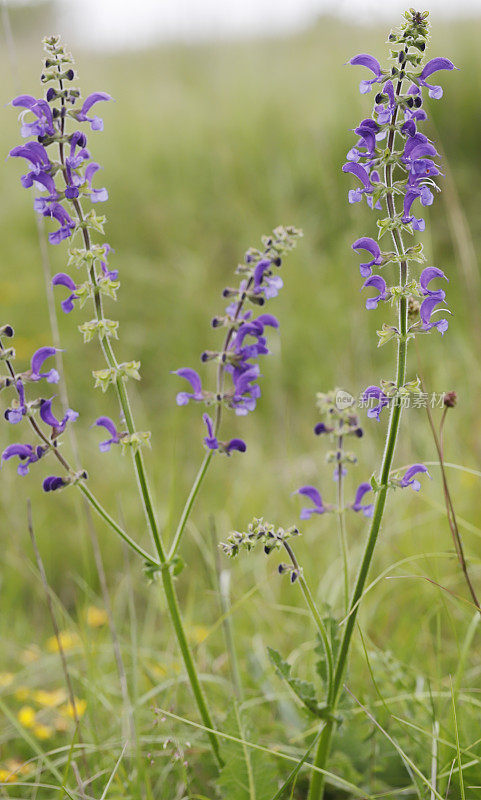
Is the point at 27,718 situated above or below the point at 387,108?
below

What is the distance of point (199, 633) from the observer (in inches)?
126

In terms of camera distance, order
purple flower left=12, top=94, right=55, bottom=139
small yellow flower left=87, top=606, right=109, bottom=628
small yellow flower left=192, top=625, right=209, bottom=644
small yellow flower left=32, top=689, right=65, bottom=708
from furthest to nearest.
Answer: small yellow flower left=87, top=606, right=109, bottom=628
small yellow flower left=192, top=625, right=209, bottom=644
small yellow flower left=32, top=689, right=65, bottom=708
purple flower left=12, top=94, right=55, bottom=139

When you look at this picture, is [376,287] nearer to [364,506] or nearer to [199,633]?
[364,506]

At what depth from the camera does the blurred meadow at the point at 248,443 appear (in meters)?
2.37

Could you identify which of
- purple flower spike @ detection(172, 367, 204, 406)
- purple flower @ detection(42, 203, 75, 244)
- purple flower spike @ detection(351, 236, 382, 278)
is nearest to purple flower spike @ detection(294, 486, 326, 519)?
purple flower spike @ detection(172, 367, 204, 406)

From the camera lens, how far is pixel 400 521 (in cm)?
368

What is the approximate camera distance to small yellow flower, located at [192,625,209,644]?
3.00 meters

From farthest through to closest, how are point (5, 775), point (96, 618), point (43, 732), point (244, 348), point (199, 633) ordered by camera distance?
1. point (96, 618)
2. point (199, 633)
3. point (43, 732)
4. point (5, 775)
5. point (244, 348)

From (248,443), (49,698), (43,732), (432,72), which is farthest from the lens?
(248,443)

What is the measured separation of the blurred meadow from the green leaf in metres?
0.15

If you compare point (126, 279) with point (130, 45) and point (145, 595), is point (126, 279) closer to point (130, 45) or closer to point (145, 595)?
point (145, 595)

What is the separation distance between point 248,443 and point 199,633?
1.96 metres

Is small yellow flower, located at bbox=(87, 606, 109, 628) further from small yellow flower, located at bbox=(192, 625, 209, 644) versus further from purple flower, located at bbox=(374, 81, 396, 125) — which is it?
purple flower, located at bbox=(374, 81, 396, 125)

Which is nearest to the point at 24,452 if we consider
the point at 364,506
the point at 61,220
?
the point at 61,220
